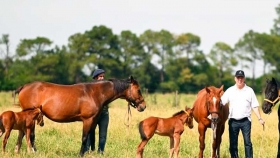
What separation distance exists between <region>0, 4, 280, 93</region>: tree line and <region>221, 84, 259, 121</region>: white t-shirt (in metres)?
45.8

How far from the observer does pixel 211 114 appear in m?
9.13

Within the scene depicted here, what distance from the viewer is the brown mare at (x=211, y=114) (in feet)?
29.9

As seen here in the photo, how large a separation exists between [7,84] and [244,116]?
134ft

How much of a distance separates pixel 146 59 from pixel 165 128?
55458 mm

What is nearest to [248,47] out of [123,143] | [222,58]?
[222,58]

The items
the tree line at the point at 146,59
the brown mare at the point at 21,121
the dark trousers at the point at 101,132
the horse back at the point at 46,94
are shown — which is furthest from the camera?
the tree line at the point at 146,59

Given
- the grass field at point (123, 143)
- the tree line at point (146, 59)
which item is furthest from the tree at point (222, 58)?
the grass field at point (123, 143)

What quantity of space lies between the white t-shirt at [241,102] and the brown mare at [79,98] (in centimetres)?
215

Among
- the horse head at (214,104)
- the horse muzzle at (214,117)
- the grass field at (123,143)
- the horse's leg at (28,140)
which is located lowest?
the grass field at (123,143)

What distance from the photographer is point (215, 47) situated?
71.1 meters

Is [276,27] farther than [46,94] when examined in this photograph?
Yes

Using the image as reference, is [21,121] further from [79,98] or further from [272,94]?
[272,94]

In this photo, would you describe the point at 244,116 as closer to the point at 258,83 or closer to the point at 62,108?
the point at 62,108

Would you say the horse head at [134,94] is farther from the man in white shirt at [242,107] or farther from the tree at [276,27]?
the tree at [276,27]
